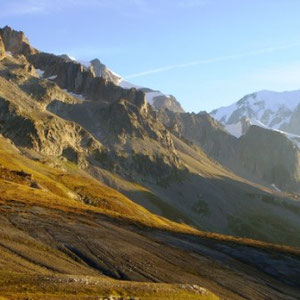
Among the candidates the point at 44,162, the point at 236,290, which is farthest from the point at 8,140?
the point at 236,290

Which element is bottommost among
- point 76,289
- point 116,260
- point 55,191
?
point 116,260

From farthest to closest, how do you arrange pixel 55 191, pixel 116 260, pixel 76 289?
pixel 55 191 < pixel 116 260 < pixel 76 289

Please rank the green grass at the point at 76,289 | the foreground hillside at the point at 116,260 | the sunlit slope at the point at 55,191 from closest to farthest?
the green grass at the point at 76,289
the foreground hillside at the point at 116,260
the sunlit slope at the point at 55,191

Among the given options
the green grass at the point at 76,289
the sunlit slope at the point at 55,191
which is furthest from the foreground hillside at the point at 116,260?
the sunlit slope at the point at 55,191

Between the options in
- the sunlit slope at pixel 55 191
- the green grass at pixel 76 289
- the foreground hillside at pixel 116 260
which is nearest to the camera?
the green grass at pixel 76 289

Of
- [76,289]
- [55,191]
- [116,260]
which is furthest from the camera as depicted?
[55,191]

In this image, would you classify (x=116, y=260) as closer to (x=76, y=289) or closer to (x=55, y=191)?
(x=76, y=289)

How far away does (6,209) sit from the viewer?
83688mm

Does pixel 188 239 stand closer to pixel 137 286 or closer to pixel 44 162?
pixel 137 286

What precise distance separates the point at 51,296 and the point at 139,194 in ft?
507

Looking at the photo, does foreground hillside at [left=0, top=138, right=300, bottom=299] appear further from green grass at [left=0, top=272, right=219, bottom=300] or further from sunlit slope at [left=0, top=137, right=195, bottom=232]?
sunlit slope at [left=0, top=137, right=195, bottom=232]

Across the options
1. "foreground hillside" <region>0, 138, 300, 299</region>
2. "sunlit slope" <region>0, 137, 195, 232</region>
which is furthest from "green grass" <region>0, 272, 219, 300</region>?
"sunlit slope" <region>0, 137, 195, 232</region>

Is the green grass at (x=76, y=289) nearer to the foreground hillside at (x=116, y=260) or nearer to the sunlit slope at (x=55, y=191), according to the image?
the foreground hillside at (x=116, y=260)

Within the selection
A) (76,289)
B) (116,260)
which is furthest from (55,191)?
(76,289)
